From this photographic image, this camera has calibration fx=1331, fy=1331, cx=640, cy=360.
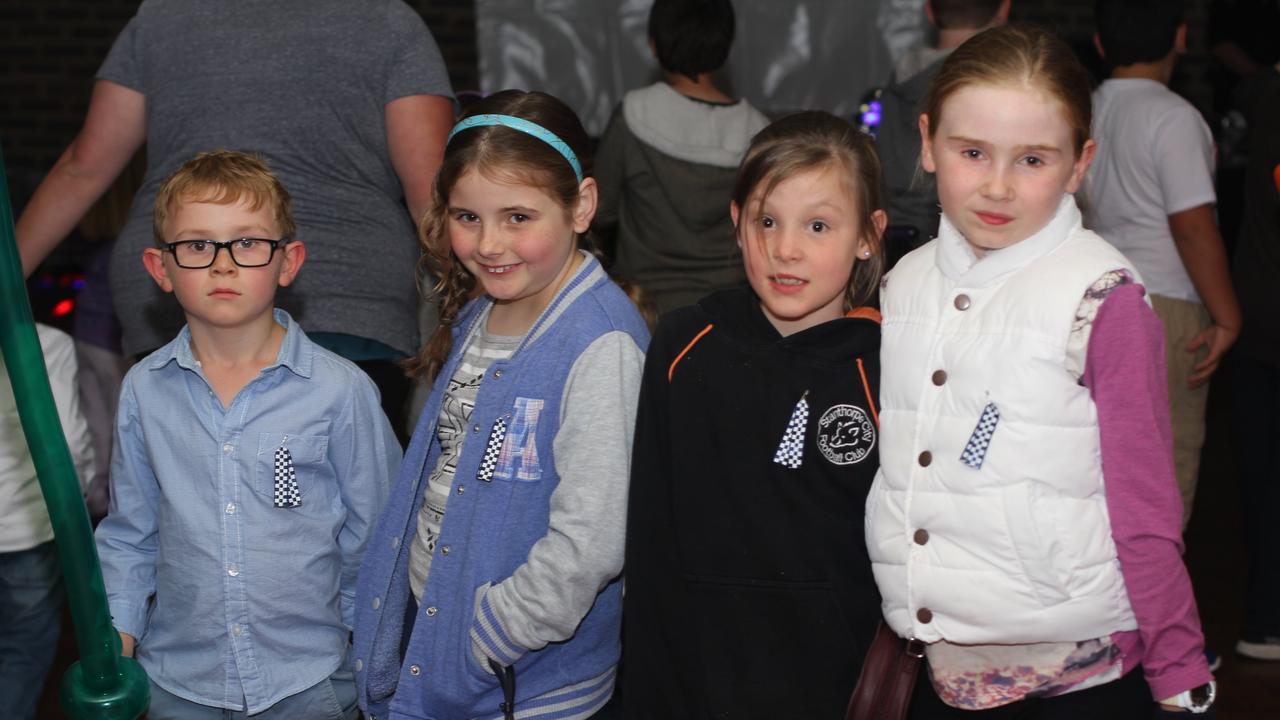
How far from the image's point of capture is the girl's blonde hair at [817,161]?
1.78 m

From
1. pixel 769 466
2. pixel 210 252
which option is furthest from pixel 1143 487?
pixel 210 252

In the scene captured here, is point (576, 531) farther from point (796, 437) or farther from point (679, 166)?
point (679, 166)

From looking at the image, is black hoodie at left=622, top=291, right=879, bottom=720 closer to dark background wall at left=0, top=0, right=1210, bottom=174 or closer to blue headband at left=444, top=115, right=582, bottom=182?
blue headband at left=444, top=115, right=582, bottom=182

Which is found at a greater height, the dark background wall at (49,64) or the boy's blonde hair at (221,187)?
the boy's blonde hair at (221,187)

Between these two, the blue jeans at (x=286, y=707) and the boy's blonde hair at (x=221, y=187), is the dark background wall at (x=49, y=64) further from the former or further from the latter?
the blue jeans at (x=286, y=707)

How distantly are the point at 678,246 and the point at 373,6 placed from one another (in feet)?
4.23

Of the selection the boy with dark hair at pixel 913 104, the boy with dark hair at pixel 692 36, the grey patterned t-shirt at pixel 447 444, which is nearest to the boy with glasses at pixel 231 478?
the grey patterned t-shirt at pixel 447 444

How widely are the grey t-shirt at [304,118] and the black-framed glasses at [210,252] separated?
11.4 inches

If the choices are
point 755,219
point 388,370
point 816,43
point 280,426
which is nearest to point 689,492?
point 755,219

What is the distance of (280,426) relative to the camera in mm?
1925

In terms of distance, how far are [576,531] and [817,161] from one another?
1.92ft

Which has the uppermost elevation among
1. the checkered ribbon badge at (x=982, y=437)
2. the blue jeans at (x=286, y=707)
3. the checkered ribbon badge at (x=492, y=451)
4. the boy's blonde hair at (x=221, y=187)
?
the boy's blonde hair at (x=221, y=187)

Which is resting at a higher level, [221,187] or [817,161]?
[817,161]

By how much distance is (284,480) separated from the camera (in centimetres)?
192
